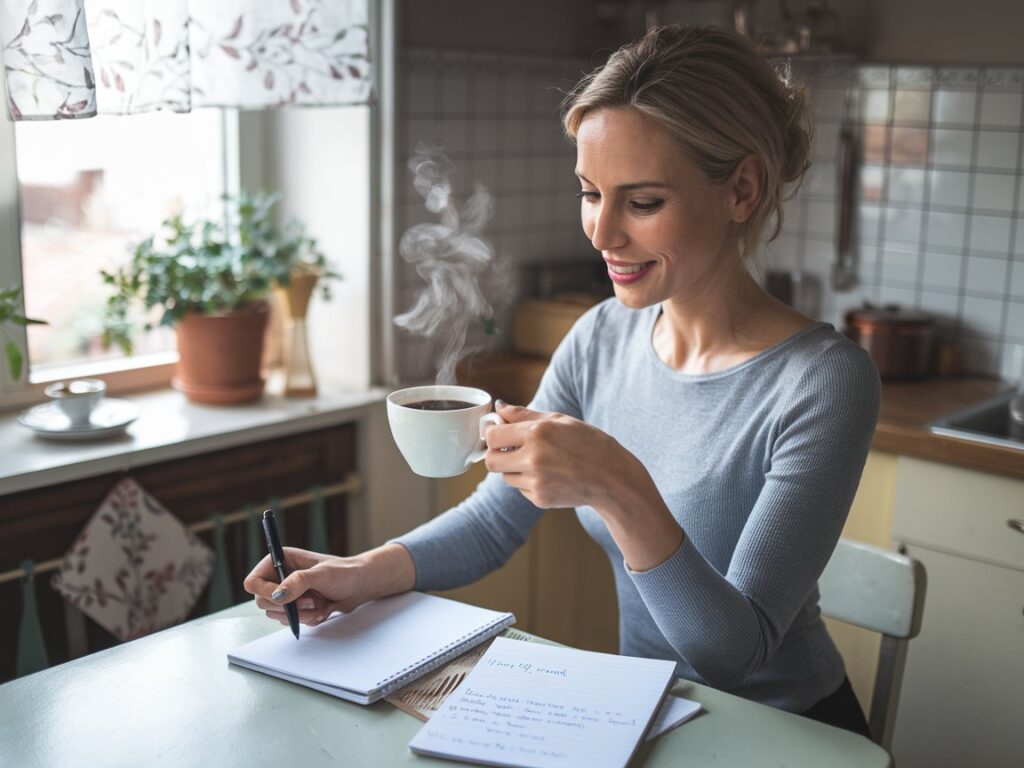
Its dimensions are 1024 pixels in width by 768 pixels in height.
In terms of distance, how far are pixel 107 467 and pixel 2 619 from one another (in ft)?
0.99

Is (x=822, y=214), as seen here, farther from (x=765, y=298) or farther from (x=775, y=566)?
(x=775, y=566)

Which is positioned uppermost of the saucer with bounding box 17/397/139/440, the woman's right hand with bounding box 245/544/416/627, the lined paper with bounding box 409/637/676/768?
the saucer with bounding box 17/397/139/440

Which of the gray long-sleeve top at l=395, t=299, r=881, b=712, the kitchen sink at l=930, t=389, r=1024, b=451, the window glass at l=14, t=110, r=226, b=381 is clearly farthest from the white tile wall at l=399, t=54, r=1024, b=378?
the gray long-sleeve top at l=395, t=299, r=881, b=712

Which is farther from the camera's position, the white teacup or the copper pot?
the copper pot

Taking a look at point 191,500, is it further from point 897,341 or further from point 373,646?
point 897,341

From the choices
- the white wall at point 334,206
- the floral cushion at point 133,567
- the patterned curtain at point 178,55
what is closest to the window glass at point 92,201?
the white wall at point 334,206

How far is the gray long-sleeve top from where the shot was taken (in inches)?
48.8

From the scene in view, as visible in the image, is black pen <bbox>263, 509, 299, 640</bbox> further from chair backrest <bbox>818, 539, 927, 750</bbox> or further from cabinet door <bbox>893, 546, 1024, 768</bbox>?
cabinet door <bbox>893, 546, 1024, 768</bbox>

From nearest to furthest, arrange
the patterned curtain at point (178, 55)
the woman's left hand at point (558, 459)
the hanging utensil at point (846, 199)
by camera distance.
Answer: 1. the woman's left hand at point (558, 459)
2. the patterned curtain at point (178, 55)
3. the hanging utensil at point (846, 199)

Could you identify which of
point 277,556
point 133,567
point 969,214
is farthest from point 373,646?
point 969,214

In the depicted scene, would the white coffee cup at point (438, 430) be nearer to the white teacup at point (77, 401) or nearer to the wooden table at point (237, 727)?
the wooden table at point (237, 727)

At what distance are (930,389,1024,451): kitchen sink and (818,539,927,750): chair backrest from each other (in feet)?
2.10

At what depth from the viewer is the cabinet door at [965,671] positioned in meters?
2.08

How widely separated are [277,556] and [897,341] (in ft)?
5.38
